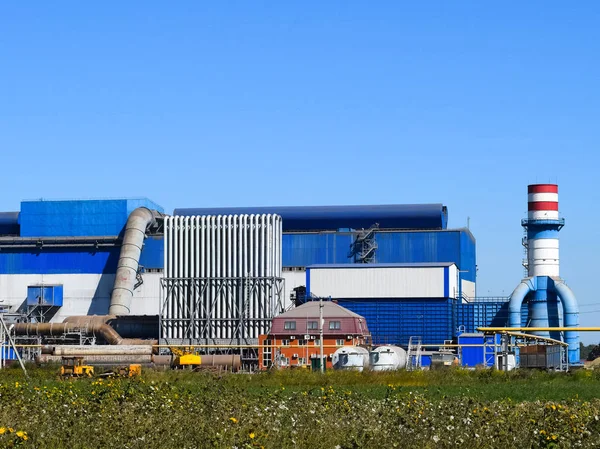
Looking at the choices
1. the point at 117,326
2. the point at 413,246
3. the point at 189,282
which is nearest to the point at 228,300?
the point at 189,282

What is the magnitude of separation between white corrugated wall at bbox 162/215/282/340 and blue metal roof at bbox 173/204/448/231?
10172mm

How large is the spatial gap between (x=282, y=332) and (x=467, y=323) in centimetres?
1837

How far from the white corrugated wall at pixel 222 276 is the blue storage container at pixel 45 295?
9850mm

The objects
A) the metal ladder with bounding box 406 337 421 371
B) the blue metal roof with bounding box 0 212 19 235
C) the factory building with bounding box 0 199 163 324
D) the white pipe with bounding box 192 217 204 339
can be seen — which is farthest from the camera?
the blue metal roof with bounding box 0 212 19 235

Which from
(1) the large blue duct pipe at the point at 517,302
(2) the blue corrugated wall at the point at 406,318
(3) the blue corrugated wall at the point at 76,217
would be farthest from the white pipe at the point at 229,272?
(1) the large blue duct pipe at the point at 517,302

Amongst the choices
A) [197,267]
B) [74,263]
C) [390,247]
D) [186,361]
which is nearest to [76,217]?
[74,263]

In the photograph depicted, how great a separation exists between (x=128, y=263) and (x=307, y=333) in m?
19.3

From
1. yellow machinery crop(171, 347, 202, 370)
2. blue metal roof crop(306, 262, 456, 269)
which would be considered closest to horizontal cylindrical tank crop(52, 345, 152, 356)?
yellow machinery crop(171, 347, 202, 370)

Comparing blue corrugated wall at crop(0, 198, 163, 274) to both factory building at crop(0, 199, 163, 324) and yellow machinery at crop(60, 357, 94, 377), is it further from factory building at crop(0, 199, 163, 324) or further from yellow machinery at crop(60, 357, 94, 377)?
yellow machinery at crop(60, 357, 94, 377)

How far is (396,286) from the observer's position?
→ 75562 mm

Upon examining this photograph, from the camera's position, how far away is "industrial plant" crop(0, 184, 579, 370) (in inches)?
2938

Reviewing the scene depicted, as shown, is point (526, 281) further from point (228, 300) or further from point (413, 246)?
point (228, 300)

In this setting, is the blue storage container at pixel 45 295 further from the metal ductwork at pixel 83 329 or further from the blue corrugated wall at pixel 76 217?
the blue corrugated wall at pixel 76 217

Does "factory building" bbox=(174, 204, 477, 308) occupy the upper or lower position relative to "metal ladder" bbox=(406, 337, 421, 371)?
A: upper
